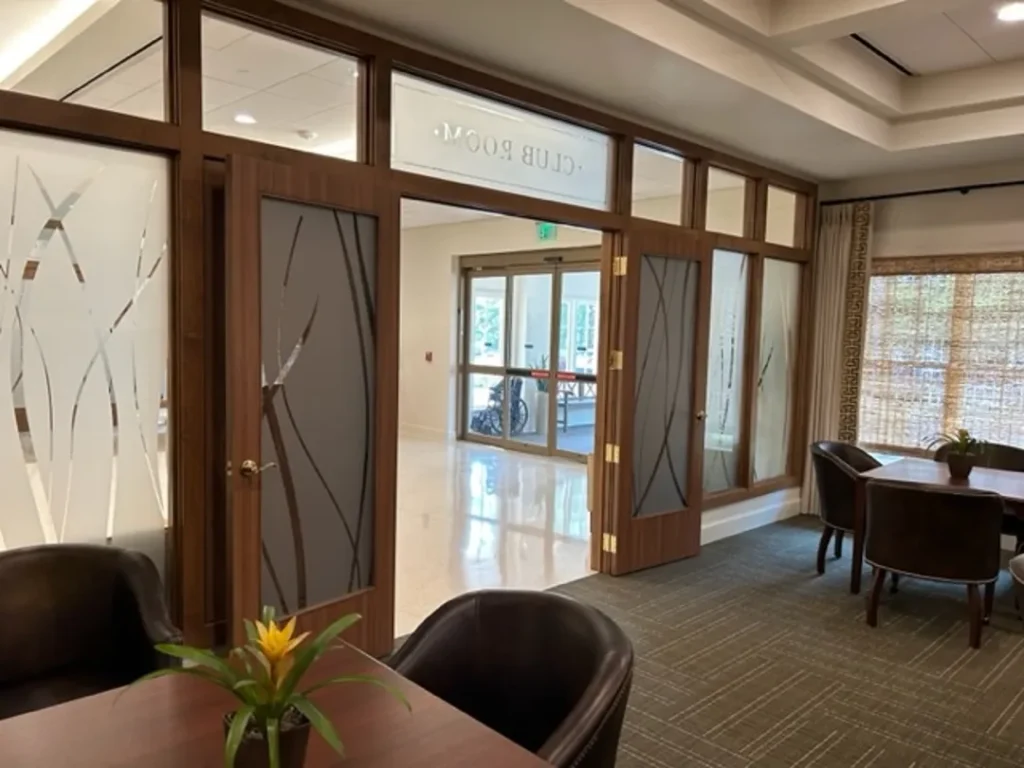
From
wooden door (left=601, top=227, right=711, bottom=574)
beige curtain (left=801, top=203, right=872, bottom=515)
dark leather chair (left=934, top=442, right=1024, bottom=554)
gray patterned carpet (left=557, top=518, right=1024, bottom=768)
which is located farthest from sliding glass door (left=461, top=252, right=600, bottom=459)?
dark leather chair (left=934, top=442, right=1024, bottom=554)

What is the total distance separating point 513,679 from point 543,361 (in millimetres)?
7606

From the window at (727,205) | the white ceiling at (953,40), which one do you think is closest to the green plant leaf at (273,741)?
the white ceiling at (953,40)

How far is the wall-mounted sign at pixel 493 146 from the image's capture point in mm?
3578

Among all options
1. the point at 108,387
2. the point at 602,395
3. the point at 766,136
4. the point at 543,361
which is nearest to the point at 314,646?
the point at 108,387

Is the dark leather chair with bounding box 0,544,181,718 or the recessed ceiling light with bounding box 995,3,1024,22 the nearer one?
the dark leather chair with bounding box 0,544,181,718

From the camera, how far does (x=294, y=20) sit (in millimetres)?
3074

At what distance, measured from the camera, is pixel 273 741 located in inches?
44.0

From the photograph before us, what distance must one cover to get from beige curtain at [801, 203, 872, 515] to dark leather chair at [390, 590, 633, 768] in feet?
16.8

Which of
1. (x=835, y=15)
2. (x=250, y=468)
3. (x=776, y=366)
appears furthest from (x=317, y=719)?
(x=776, y=366)

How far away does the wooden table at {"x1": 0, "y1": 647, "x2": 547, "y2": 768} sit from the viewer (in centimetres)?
135

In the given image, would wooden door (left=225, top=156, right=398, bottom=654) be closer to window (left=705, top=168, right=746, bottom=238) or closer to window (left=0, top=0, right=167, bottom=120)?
window (left=0, top=0, right=167, bottom=120)

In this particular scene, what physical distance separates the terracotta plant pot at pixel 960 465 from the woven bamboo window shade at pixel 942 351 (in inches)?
63.4

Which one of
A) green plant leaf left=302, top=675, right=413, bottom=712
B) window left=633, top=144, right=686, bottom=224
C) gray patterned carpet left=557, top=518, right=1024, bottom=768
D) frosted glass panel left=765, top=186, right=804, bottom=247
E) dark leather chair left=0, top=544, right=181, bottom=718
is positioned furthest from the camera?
frosted glass panel left=765, top=186, right=804, bottom=247

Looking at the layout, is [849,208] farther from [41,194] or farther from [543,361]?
[41,194]
